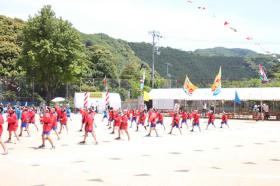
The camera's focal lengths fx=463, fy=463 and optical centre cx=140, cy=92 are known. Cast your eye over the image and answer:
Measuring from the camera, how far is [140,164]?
46.6 feet

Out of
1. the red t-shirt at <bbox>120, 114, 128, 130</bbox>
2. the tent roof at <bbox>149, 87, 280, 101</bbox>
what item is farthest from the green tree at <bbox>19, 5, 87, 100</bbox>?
the red t-shirt at <bbox>120, 114, 128, 130</bbox>

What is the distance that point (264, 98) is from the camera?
172ft

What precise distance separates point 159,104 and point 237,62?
4510 inches

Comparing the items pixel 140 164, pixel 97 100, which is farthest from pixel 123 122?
pixel 97 100

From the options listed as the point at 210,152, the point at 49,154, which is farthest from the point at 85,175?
the point at 210,152

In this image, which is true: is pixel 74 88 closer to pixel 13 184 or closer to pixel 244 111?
pixel 244 111

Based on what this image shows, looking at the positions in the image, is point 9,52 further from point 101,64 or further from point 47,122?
point 47,122

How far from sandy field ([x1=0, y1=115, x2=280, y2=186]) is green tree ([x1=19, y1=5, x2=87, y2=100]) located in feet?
133

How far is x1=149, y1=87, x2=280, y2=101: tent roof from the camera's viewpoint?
5243 centimetres

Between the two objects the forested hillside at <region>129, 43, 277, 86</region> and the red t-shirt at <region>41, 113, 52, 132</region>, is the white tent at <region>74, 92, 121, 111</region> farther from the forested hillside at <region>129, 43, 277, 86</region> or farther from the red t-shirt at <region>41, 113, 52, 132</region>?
the forested hillside at <region>129, 43, 277, 86</region>

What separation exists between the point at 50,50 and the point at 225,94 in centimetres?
2277

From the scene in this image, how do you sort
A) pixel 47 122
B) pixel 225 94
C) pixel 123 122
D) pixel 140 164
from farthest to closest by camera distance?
pixel 225 94
pixel 123 122
pixel 47 122
pixel 140 164

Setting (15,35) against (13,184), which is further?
(15,35)

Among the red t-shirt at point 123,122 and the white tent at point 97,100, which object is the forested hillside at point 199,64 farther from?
the red t-shirt at point 123,122
